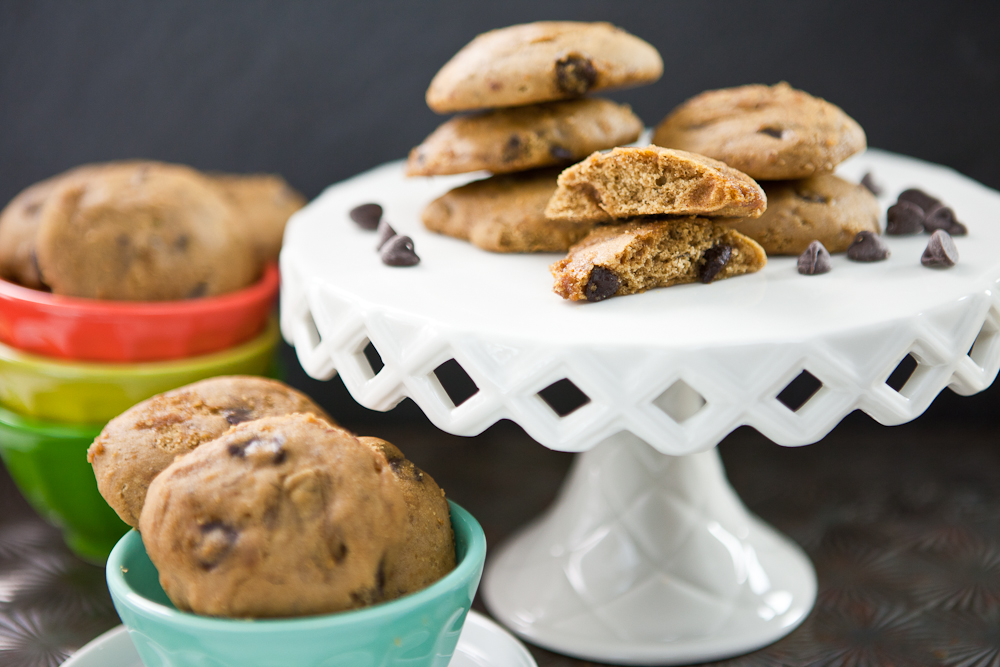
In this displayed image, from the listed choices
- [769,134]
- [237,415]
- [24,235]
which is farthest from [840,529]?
[24,235]

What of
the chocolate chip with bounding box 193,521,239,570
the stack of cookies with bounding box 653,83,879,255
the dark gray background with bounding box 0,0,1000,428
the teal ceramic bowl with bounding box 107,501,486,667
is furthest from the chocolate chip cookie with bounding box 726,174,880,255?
the dark gray background with bounding box 0,0,1000,428

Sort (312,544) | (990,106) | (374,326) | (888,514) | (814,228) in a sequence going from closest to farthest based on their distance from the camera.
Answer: (312,544), (374,326), (814,228), (888,514), (990,106)

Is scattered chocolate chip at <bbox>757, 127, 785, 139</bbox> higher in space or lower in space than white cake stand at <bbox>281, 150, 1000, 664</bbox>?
higher

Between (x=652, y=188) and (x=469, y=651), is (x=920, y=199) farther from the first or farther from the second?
(x=469, y=651)

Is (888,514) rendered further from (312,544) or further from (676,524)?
(312,544)

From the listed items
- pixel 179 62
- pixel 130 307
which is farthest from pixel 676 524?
pixel 179 62

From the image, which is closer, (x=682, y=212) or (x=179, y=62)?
(x=682, y=212)

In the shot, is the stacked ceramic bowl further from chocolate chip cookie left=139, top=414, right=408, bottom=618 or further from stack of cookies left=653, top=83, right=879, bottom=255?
stack of cookies left=653, top=83, right=879, bottom=255
